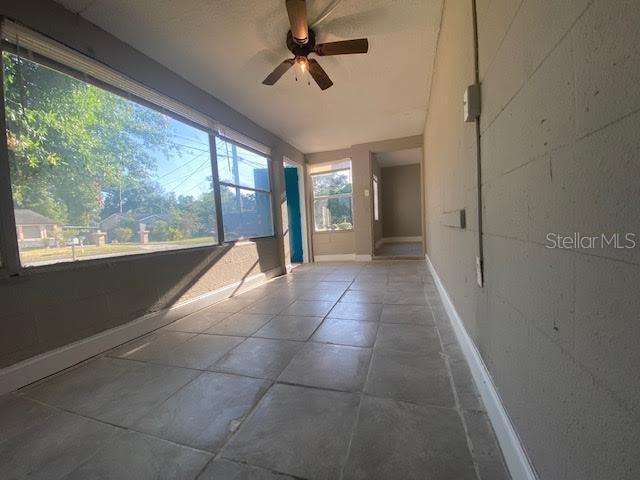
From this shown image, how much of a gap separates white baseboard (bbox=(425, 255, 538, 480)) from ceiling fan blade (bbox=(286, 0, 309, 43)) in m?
2.38

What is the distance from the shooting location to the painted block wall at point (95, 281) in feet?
5.37

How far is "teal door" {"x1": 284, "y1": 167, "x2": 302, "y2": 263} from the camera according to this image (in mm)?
5863

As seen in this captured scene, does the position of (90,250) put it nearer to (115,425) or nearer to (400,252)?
(115,425)

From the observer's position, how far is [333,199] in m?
6.06

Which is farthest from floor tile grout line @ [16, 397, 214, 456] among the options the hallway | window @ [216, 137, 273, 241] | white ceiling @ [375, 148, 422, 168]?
white ceiling @ [375, 148, 422, 168]

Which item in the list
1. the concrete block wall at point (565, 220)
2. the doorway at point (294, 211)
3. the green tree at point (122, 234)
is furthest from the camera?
the doorway at point (294, 211)

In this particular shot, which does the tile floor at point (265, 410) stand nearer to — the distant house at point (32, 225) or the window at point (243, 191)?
the distant house at point (32, 225)

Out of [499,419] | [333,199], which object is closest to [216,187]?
[333,199]

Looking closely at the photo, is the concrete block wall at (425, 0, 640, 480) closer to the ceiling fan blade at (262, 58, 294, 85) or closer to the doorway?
the ceiling fan blade at (262, 58, 294, 85)

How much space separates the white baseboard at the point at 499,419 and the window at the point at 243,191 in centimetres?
302

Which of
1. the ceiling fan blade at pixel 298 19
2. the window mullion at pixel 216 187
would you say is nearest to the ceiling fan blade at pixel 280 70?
the ceiling fan blade at pixel 298 19

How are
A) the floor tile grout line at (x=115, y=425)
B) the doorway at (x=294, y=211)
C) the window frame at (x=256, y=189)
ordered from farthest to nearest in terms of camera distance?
1. the doorway at (x=294, y=211)
2. the window frame at (x=256, y=189)
3. the floor tile grout line at (x=115, y=425)

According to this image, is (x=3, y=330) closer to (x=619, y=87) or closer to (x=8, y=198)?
(x=8, y=198)

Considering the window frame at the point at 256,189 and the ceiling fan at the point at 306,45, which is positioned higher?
the ceiling fan at the point at 306,45
